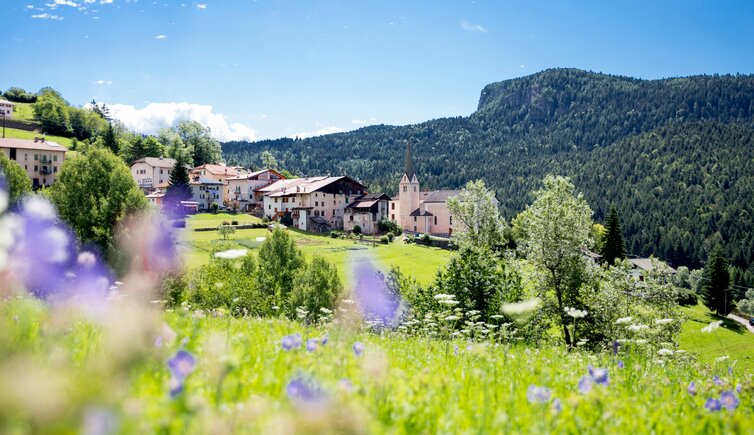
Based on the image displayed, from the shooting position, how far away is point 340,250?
76.9 m

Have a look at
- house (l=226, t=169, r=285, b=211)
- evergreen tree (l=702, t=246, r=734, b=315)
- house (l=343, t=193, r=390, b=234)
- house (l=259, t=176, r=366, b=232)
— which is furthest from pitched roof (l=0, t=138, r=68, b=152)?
evergreen tree (l=702, t=246, r=734, b=315)

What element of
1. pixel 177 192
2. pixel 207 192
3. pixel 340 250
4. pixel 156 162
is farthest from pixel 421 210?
pixel 156 162

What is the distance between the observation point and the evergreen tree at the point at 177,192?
353 feet

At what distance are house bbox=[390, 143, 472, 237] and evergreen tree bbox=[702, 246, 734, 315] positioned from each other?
173 feet

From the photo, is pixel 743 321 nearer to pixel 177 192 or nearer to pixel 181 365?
pixel 181 365

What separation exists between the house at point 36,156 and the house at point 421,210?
78014mm

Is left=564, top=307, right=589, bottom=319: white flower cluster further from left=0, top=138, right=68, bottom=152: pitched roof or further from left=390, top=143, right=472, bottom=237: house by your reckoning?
left=0, top=138, right=68, bottom=152: pitched roof

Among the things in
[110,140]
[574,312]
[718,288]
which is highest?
[110,140]

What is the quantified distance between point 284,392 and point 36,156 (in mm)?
128731

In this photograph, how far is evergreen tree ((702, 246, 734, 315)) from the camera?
87.3 meters

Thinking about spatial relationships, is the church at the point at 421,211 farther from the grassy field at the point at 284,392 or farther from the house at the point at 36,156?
the grassy field at the point at 284,392

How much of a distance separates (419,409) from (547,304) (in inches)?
1208

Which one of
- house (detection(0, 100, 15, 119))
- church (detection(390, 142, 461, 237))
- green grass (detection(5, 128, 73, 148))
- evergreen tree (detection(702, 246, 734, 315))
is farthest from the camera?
house (detection(0, 100, 15, 119))

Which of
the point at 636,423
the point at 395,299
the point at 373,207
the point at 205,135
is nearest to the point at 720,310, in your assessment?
the point at 373,207
